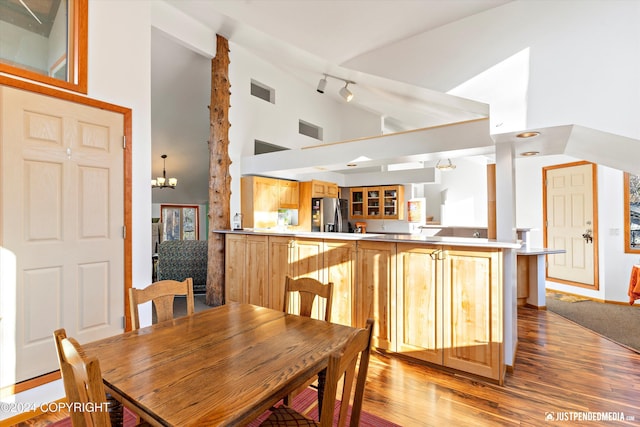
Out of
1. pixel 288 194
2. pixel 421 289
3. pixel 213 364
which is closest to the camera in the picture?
pixel 213 364

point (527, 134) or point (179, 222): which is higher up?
point (527, 134)

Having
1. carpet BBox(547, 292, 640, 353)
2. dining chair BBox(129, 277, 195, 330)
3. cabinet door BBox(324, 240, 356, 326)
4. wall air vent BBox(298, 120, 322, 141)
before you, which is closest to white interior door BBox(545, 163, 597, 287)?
carpet BBox(547, 292, 640, 353)

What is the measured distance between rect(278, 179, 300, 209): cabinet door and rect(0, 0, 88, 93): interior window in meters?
3.62

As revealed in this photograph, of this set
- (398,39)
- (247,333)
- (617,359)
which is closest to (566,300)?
(617,359)

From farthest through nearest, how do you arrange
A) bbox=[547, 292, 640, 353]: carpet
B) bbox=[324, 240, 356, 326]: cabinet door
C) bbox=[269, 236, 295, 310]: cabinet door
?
bbox=[269, 236, 295, 310]: cabinet door, bbox=[547, 292, 640, 353]: carpet, bbox=[324, 240, 356, 326]: cabinet door

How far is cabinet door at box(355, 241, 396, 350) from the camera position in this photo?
9.20 ft

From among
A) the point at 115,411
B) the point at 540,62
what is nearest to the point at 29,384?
the point at 115,411

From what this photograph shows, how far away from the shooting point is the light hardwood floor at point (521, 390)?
6.48ft

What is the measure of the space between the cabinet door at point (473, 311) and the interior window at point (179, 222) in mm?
8628

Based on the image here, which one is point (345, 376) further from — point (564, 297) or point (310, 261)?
point (564, 297)

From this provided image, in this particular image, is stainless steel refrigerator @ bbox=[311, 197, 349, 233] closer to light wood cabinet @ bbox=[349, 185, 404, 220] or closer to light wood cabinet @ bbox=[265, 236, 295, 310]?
light wood cabinet @ bbox=[349, 185, 404, 220]

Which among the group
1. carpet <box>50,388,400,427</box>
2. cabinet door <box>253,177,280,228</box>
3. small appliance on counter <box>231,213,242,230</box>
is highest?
cabinet door <box>253,177,280,228</box>

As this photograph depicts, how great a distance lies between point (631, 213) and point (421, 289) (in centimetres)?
453

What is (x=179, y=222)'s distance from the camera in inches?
374
